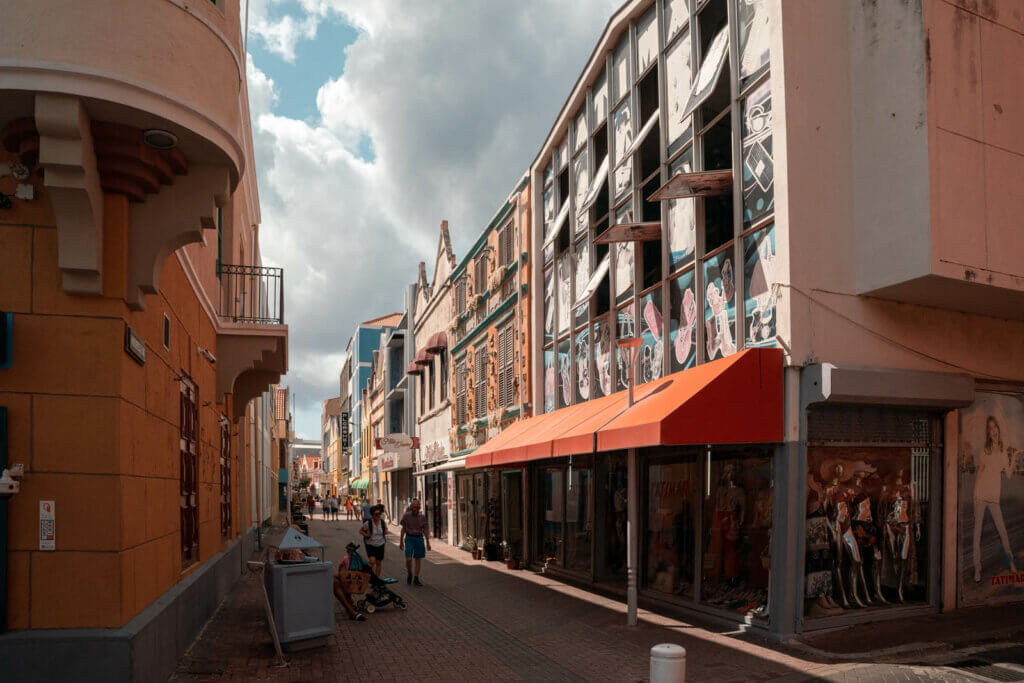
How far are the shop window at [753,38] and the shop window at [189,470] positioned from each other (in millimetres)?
7891

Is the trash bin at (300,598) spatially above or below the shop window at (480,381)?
below

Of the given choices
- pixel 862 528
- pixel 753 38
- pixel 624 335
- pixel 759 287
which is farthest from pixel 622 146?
pixel 862 528

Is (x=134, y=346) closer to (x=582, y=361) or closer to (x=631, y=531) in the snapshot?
(x=631, y=531)

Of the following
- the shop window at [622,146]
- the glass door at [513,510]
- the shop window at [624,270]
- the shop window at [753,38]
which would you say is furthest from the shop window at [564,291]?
the shop window at [753,38]

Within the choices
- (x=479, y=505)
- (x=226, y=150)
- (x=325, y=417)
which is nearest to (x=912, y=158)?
(x=226, y=150)

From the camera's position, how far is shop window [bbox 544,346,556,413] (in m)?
18.4

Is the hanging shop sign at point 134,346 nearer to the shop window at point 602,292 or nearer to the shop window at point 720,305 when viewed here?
the shop window at point 720,305

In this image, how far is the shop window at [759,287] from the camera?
10070 mm

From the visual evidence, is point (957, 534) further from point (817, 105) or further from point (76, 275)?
point (76, 275)

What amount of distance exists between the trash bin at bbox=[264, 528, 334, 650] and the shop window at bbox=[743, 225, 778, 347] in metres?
5.68

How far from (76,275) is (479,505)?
18.0m

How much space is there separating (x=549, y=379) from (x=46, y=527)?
42.2 ft

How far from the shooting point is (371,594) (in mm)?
13328

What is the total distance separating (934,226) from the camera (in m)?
9.31
